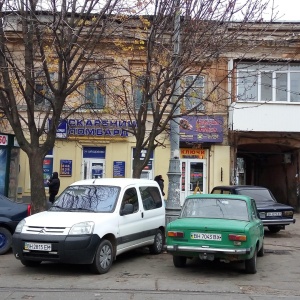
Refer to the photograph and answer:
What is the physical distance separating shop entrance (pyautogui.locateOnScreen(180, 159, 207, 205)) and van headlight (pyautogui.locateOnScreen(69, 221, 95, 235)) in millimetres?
13375

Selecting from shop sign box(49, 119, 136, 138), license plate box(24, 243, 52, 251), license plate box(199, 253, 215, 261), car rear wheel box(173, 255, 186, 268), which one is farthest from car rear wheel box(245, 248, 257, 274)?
shop sign box(49, 119, 136, 138)

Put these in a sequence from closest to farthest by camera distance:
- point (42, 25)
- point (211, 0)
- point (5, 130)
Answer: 1. point (42, 25)
2. point (211, 0)
3. point (5, 130)

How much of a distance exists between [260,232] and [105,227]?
11.0 ft

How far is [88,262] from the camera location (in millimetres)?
8305

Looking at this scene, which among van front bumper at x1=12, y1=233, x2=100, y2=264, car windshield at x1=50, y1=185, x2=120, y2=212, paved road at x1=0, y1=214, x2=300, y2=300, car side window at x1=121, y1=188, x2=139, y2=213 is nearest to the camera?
paved road at x1=0, y1=214, x2=300, y2=300

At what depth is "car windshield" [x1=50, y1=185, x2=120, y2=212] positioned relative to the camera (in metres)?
9.31

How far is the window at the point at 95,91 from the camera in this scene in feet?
43.4

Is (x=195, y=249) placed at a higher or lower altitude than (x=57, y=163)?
lower

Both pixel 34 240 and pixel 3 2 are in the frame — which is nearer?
pixel 34 240

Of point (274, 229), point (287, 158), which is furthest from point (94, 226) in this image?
point (287, 158)

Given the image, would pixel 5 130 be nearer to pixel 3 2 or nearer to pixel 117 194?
pixel 3 2

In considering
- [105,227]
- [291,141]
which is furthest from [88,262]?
[291,141]

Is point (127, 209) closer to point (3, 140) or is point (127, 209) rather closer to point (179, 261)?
point (179, 261)

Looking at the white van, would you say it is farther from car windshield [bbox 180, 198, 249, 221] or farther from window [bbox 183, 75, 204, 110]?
window [bbox 183, 75, 204, 110]
